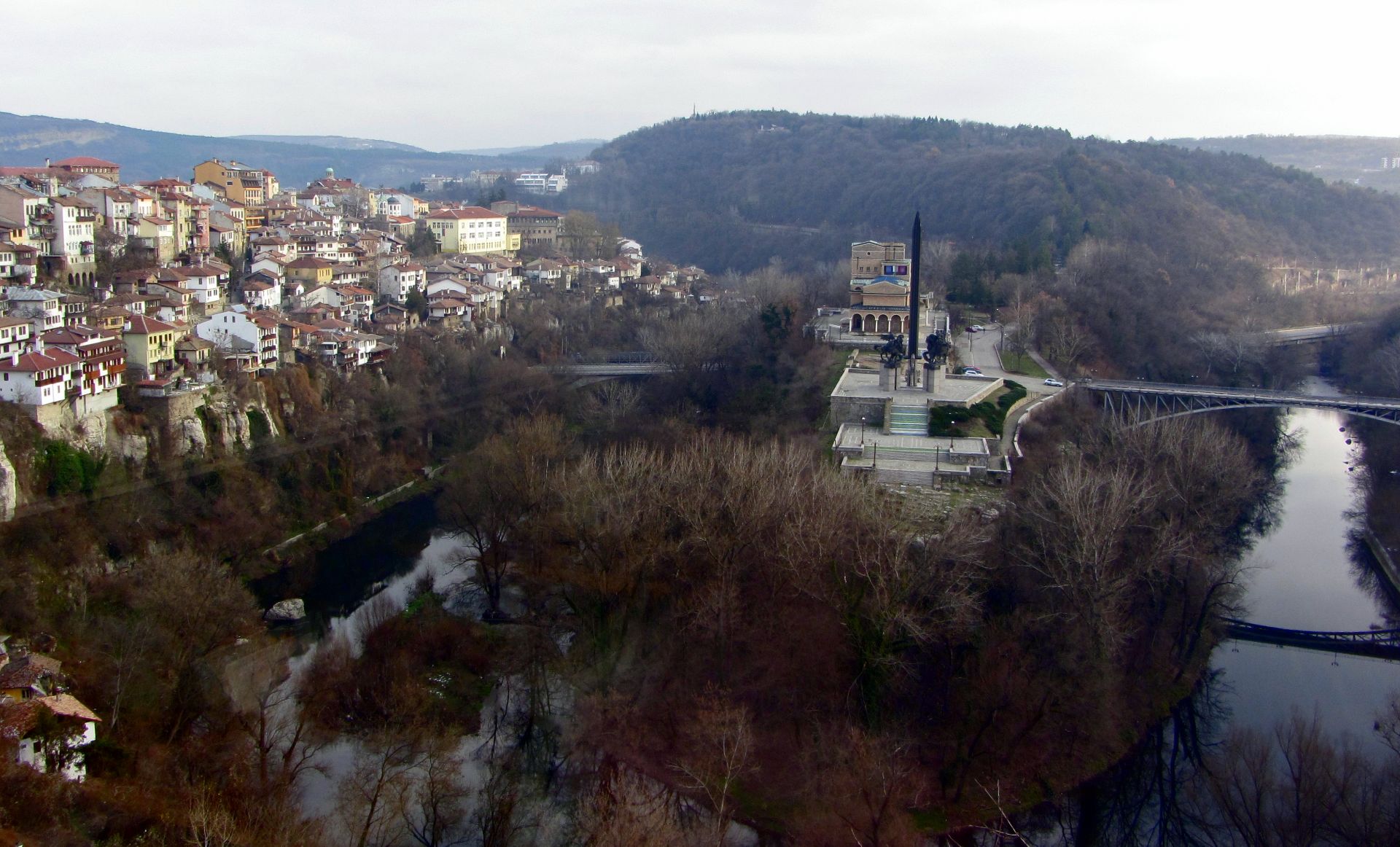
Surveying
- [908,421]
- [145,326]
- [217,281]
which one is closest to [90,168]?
[217,281]

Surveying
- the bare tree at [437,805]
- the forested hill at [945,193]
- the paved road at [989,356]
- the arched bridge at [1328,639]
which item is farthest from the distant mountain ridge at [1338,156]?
the bare tree at [437,805]

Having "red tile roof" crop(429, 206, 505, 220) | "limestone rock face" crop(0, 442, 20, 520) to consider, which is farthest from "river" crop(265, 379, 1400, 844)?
"red tile roof" crop(429, 206, 505, 220)

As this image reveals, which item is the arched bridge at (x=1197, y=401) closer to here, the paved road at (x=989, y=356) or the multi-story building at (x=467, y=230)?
the paved road at (x=989, y=356)

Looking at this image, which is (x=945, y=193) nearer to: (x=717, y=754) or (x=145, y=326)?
(x=145, y=326)

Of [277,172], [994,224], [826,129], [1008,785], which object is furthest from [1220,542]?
[277,172]

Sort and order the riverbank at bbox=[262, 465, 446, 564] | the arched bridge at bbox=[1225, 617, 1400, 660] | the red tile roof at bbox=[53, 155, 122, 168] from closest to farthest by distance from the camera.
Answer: the arched bridge at bbox=[1225, 617, 1400, 660] < the riverbank at bbox=[262, 465, 446, 564] < the red tile roof at bbox=[53, 155, 122, 168]

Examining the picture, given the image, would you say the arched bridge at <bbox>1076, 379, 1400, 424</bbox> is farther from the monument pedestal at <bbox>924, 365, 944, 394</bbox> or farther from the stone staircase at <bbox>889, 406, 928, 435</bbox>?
the stone staircase at <bbox>889, 406, 928, 435</bbox>

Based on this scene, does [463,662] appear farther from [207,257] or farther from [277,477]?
[207,257]
